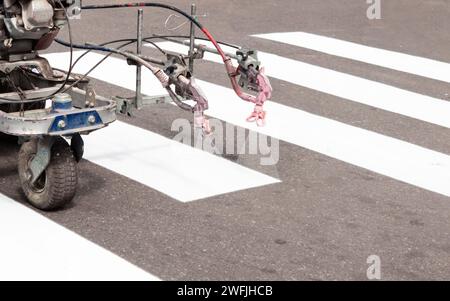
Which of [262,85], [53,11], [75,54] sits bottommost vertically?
[75,54]

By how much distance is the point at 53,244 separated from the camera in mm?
5188

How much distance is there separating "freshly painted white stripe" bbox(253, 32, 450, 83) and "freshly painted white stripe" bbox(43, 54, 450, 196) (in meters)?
2.15

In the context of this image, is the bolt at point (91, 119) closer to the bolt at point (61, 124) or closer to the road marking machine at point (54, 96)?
the road marking machine at point (54, 96)

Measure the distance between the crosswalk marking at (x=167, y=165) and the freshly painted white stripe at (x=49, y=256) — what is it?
35.7 inches

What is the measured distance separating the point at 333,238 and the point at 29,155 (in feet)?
6.17

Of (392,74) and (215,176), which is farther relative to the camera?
(392,74)

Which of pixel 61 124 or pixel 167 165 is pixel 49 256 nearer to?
pixel 61 124

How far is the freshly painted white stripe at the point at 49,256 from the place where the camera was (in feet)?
15.8

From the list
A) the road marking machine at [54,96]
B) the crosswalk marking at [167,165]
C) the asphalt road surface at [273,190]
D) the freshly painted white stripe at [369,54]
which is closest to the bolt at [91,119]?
the road marking machine at [54,96]
